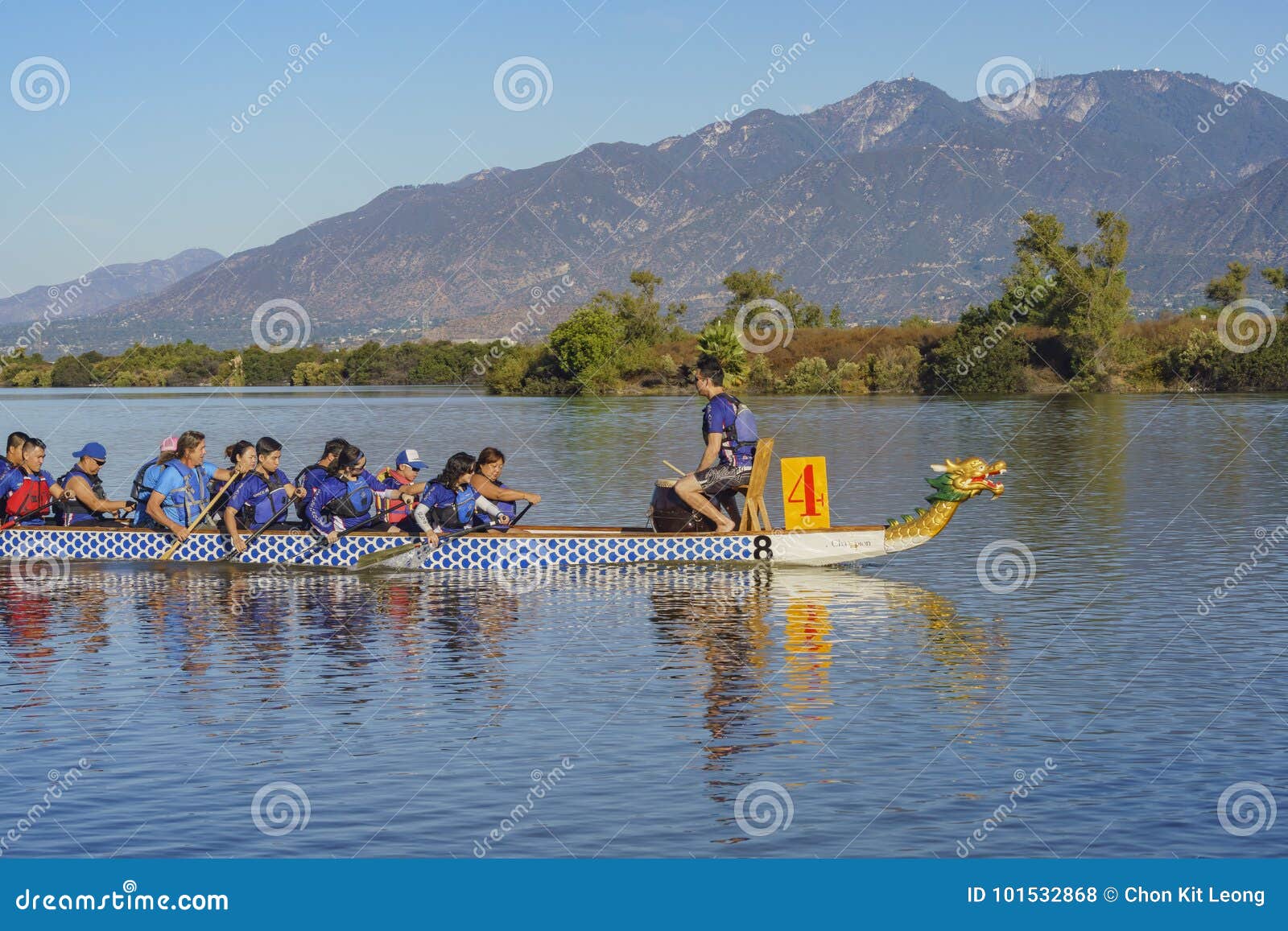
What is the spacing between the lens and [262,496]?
23.4 meters

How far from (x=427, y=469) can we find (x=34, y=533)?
20.6 m

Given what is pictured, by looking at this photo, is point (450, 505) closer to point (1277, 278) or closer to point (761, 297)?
point (1277, 278)

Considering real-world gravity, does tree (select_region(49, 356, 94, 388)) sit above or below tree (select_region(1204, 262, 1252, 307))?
below

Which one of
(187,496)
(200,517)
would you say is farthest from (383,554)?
(187,496)

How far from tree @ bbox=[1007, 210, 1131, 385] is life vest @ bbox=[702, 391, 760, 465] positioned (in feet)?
242

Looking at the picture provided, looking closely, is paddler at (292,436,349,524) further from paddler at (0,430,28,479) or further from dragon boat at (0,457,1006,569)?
paddler at (0,430,28,479)

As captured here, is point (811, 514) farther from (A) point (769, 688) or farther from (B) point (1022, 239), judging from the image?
(B) point (1022, 239)

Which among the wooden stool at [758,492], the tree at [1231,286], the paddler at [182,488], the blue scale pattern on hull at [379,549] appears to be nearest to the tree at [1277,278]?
the tree at [1231,286]

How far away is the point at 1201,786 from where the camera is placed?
37.9ft

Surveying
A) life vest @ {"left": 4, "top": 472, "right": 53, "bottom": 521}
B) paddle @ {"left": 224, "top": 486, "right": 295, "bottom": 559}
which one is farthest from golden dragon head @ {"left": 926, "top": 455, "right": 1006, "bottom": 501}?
life vest @ {"left": 4, "top": 472, "right": 53, "bottom": 521}

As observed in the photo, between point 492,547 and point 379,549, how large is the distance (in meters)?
1.63

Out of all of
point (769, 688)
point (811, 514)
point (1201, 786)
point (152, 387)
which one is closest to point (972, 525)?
point (811, 514)

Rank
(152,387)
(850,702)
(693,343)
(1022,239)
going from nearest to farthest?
(850,702) < (1022,239) < (693,343) < (152,387)

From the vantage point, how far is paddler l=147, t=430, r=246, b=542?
76.4 feet
